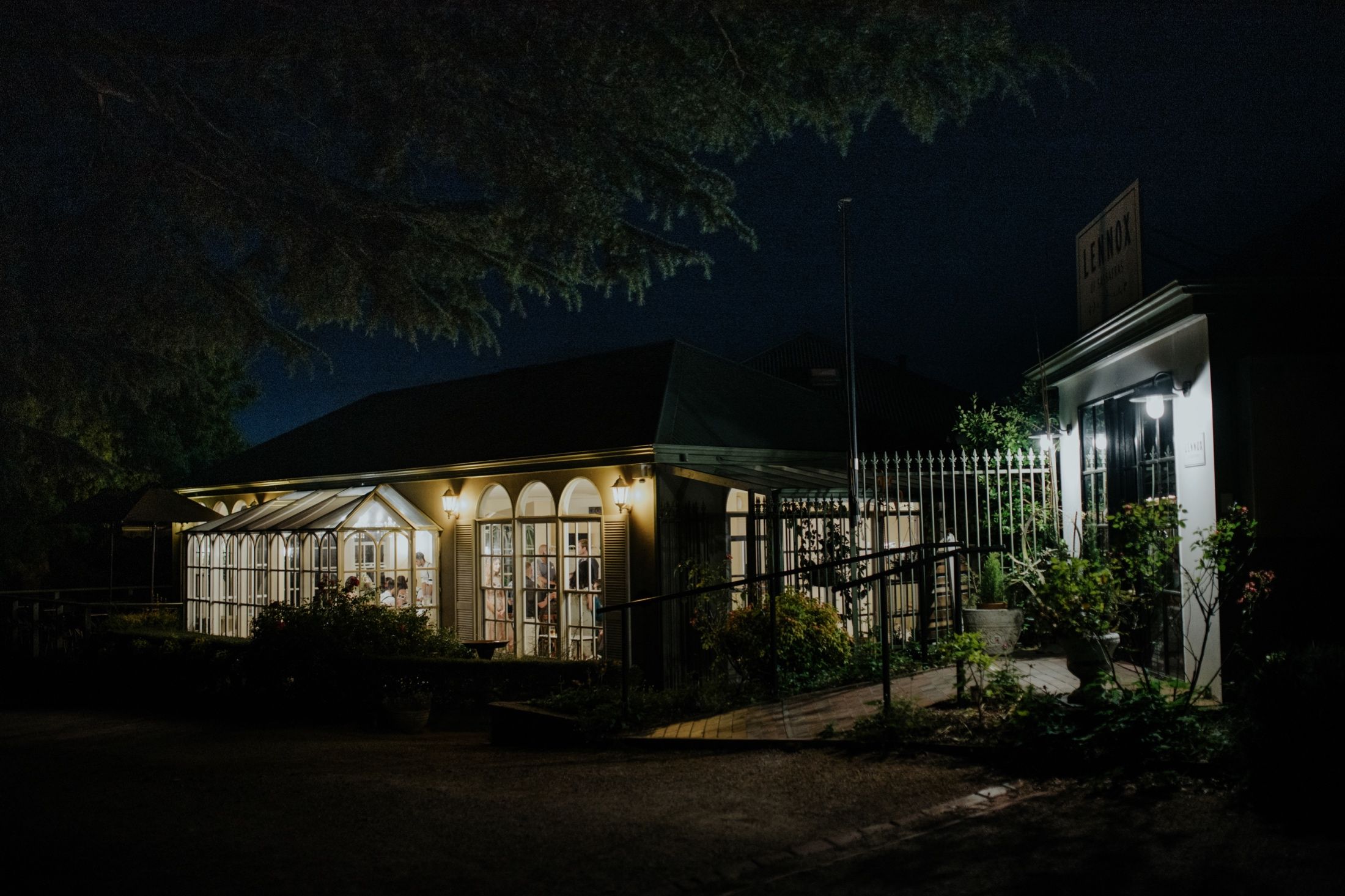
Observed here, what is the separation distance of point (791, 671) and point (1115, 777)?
13.8 ft

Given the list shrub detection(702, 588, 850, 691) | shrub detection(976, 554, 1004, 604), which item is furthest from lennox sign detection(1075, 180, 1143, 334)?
shrub detection(702, 588, 850, 691)

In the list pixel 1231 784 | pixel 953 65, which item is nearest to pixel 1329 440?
pixel 1231 784

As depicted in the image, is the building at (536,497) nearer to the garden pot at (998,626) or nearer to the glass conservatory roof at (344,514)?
the glass conservatory roof at (344,514)

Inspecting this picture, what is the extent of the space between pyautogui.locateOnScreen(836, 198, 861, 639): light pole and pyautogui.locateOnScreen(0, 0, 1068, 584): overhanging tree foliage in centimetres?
428

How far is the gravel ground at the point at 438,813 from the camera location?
5406 mm

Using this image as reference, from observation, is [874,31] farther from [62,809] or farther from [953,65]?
[62,809]

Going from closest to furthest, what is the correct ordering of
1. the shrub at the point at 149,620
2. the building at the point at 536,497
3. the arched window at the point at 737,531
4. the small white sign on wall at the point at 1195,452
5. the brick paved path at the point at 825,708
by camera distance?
1. the brick paved path at the point at 825,708
2. the small white sign on wall at the point at 1195,452
3. the building at the point at 536,497
4. the arched window at the point at 737,531
5. the shrub at the point at 149,620

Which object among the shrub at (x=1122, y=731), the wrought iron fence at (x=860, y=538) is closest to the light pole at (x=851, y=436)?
the wrought iron fence at (x=860, y=538)

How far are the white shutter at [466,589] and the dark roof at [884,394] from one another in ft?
51.5

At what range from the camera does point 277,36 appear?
781 centimetres

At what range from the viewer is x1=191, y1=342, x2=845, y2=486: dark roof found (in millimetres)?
14094

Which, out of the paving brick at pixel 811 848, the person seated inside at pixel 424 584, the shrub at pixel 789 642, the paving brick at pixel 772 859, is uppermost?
the person seated inside at pixel 424 584

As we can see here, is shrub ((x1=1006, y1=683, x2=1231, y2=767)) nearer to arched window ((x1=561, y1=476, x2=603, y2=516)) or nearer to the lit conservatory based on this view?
arched window ((x1=561, y1=476, x2=603, y2=516))

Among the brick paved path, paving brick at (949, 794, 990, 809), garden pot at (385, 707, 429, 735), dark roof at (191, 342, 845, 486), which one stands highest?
dark roof at (191, 342, 845, 486)
